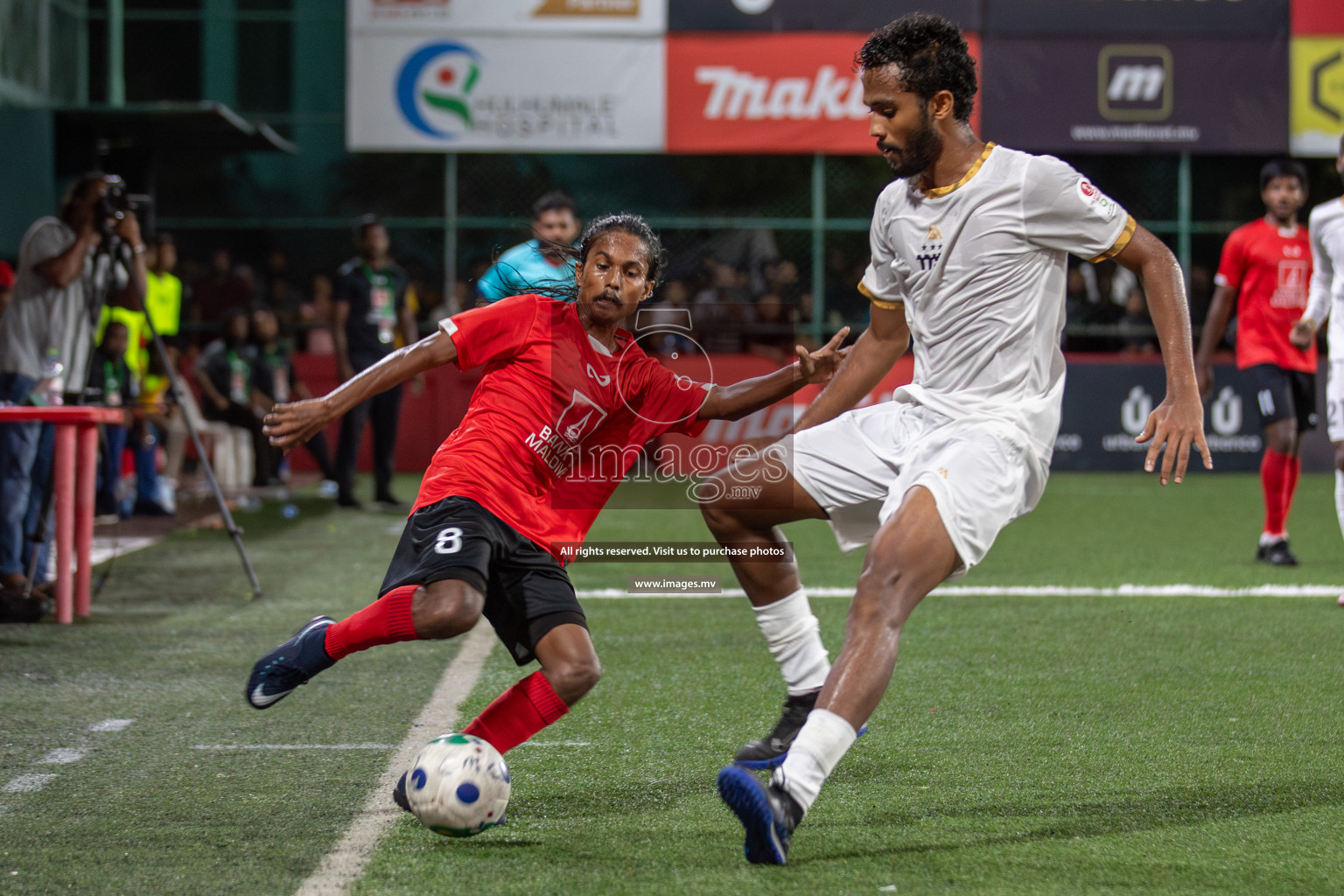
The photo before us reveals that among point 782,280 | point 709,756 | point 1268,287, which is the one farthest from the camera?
point 782,280

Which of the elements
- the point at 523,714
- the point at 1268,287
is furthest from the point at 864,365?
the point at 1268,287

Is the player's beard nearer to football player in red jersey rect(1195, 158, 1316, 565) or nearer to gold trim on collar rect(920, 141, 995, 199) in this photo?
gold trim on collar rect(920, 141, 995, 199)

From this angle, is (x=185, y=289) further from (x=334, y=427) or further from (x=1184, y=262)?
(x=1184, y=262)

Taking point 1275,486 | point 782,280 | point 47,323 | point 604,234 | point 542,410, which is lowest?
point 1275,486

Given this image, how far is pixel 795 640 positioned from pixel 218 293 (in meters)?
14.7

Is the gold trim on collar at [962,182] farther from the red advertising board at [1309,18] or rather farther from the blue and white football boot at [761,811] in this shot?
the red advertising board at [1309,18]

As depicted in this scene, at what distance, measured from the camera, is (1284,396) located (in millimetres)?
8375

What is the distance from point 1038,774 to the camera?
153 inches

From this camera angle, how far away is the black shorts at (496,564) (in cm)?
353

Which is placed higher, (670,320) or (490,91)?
(490,91)

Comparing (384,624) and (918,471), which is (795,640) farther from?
(384,624)

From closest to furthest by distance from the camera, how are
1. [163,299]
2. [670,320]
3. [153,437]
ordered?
1. [153,437]
2. [163,299]
3. [670,320]

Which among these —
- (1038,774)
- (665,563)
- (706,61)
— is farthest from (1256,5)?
(1038,774)

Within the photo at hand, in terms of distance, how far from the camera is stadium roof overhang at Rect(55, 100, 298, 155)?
13578 mm
